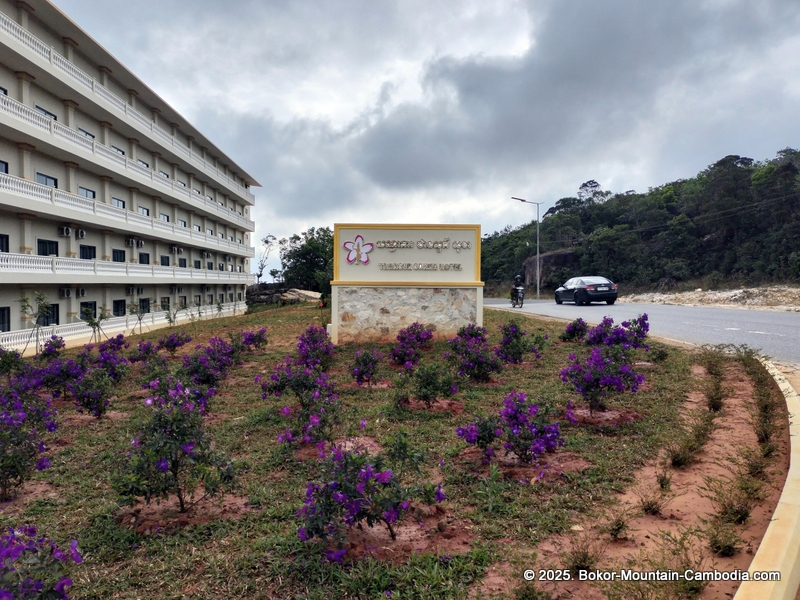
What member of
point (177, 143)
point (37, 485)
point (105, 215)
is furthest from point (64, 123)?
point (37, 485)

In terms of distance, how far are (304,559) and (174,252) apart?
2870cm

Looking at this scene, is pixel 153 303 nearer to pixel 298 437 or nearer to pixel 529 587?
pixel 298 437

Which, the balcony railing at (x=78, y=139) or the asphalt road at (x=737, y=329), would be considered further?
the balcony railing at (x=78, y=139)

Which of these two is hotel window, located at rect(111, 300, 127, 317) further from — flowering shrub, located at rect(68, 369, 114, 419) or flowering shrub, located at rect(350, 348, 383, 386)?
flowering shrub, located at rect(350, 348, 383, 386)

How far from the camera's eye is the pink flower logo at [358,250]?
10320 millimetres

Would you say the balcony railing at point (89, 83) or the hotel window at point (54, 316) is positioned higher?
the balcony railing at point (89, 83)

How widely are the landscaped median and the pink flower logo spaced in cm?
480

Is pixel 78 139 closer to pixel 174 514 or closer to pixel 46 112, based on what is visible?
pixel 46 112

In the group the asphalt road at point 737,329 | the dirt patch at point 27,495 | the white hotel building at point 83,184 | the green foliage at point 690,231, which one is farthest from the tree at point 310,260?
the dirt patch at point 27,495

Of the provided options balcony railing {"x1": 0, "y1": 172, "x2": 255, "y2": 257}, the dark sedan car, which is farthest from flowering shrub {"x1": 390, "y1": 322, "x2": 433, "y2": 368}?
balcony railing {"x1": 0, "y1": 172, "x2": 255, "y2": 257}

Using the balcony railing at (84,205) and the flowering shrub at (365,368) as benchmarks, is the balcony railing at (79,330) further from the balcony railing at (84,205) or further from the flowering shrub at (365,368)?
the flowering shrub at (365,368)

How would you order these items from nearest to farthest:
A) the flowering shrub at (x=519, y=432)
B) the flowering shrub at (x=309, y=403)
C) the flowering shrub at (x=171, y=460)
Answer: the flowering shrub at (x=171, y=460)
the flowering shrub at (x=519, y=432)
the flowering shrub at (x=309, y=403)

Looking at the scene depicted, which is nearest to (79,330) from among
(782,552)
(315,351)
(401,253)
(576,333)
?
(401,253)

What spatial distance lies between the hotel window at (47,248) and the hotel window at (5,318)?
261 centimetres
